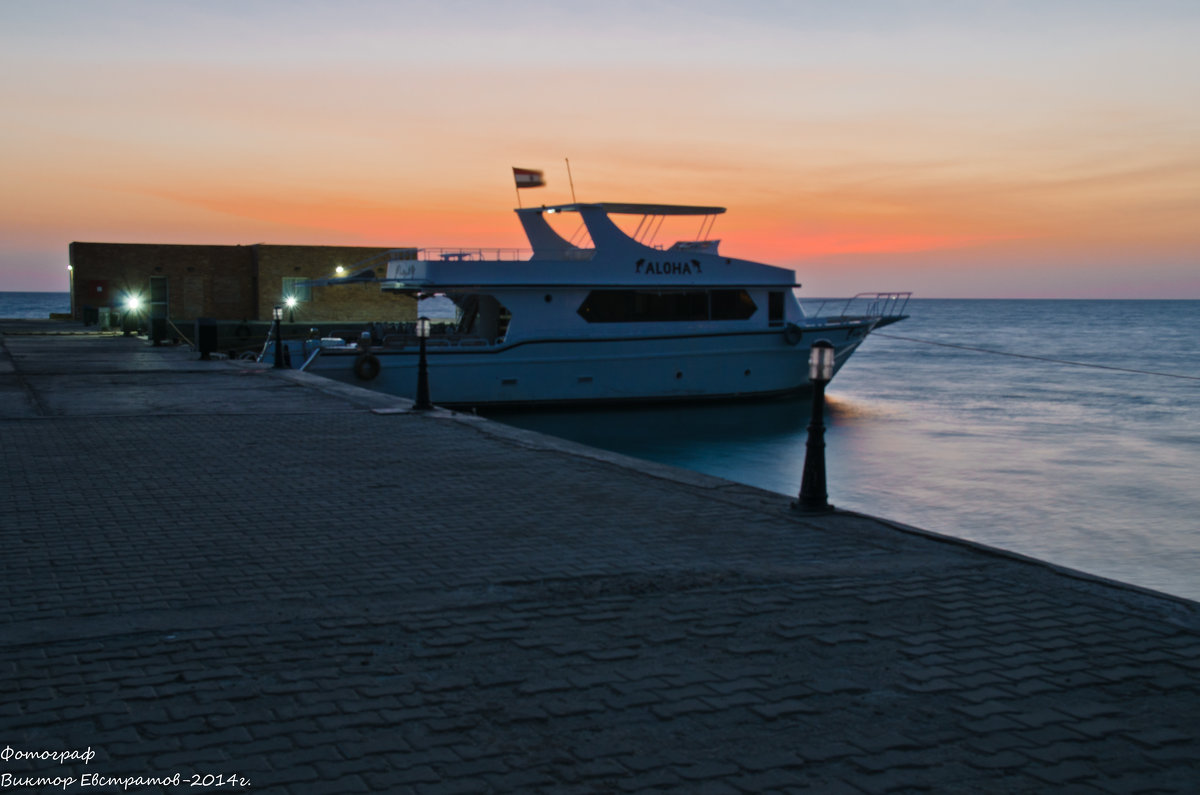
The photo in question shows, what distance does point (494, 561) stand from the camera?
6000 millimetres

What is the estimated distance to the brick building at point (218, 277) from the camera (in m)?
48.2

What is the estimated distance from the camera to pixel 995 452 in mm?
23203

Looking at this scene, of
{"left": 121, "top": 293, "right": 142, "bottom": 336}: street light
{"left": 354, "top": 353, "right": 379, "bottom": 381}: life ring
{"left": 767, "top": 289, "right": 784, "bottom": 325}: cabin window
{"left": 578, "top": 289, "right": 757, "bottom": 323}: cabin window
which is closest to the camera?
{"left": 354, "top": 353, "right": 379, "bottom": 381}: life ring

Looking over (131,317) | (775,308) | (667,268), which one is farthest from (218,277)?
(775,308)

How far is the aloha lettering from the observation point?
85.8 feet

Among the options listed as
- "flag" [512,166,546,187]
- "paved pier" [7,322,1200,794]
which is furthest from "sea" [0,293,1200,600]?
"flag" [512,166,546,187]

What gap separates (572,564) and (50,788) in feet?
10.3

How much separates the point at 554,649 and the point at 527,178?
22640mm

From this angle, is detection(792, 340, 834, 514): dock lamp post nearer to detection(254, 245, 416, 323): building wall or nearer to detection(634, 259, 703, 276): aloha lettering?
detection(634, 259, 703, 276): aloha lettering

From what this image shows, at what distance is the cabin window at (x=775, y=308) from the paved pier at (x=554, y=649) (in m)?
20.1

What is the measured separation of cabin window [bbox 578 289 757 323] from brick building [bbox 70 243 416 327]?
2436 cm

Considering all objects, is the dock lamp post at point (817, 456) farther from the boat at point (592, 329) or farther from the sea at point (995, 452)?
the boat at point (592, 329)

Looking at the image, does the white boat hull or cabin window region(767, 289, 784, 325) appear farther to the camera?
cabin window region(767, 289, 784, 325)

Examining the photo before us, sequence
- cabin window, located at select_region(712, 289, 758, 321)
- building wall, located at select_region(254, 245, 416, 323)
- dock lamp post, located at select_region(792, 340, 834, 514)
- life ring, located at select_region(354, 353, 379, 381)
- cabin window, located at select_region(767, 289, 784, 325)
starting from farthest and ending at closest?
building wall, located at select_region(254, 245, 416, 323)
cabin window, located at select_region(767, 289, 784, 325)
cabin window, located at select_region(712, 289, 758, 321)
life ring, located at select_region(354, 353, 379, 381)
dock lamp post, located at select_region(792, 340, 834, 514)
